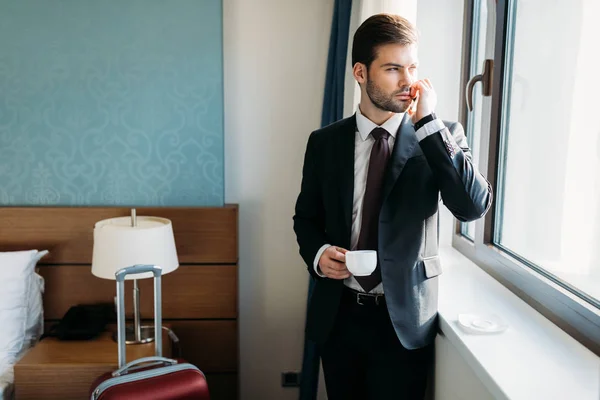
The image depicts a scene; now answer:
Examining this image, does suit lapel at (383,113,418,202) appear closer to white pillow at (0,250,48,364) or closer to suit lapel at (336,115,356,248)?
suit lapel at (336,115,356,248)

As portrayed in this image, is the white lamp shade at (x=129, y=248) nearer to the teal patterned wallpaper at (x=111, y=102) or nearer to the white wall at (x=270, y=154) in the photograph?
the teal patterned wallpaper at (x=111, y=102)

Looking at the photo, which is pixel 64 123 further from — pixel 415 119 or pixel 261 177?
pixel 415 119

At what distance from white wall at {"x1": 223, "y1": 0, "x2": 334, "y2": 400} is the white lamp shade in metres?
0.57

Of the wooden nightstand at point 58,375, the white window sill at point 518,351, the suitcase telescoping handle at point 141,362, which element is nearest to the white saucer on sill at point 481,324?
the white window sill at point 518,351

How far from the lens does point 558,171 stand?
1.62 m

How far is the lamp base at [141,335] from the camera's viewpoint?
2372mm

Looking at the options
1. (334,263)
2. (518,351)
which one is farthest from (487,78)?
(518,351)

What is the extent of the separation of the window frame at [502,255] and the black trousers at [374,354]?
35 centimetres

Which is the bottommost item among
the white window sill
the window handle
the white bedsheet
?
the white bedsheet

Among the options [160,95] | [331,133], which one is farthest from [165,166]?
[331,133]

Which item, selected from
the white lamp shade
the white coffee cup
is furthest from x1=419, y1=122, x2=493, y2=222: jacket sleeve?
the white lamp shade

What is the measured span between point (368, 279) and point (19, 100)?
191cm

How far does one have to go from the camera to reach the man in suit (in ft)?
4.92

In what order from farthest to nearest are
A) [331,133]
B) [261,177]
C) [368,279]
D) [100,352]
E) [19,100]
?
1. [261,177]
2. [19,100]
3. [100,352]
4. [331,133]
5. [368,279]
